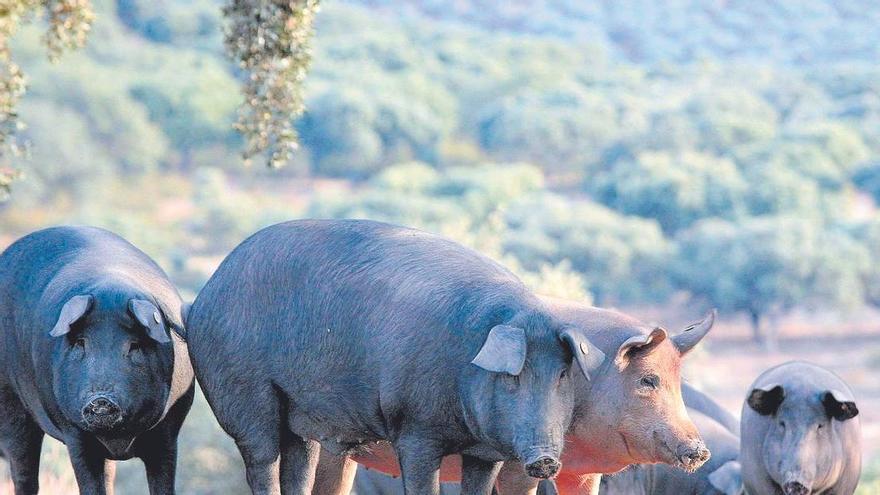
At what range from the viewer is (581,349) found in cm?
645

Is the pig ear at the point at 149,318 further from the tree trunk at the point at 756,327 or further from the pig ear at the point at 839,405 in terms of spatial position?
the tree trunk at the point at 756,327

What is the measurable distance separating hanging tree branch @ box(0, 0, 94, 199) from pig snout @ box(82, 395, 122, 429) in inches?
161

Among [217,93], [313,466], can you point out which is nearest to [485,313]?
[313,466]

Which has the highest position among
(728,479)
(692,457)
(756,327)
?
(692,457)

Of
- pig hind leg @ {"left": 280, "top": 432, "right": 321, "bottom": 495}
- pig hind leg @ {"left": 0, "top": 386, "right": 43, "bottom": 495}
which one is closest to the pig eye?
pig hind leg @ {"left": 280, "top": 432, "right": 321, "bottom": 495}

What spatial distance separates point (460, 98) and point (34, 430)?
92541 mm

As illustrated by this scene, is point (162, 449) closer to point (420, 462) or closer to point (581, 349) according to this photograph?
point (420, 462)

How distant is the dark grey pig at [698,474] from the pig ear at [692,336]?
2.52 metres

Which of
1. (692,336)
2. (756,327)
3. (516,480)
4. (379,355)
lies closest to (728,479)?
(692,336)

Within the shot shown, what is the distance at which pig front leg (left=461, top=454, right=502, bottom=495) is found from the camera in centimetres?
697

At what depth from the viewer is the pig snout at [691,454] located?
23.5 feet

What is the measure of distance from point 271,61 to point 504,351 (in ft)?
19.2

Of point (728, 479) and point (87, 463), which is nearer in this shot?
point (87, 463)

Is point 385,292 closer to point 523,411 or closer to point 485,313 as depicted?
point 485,313
